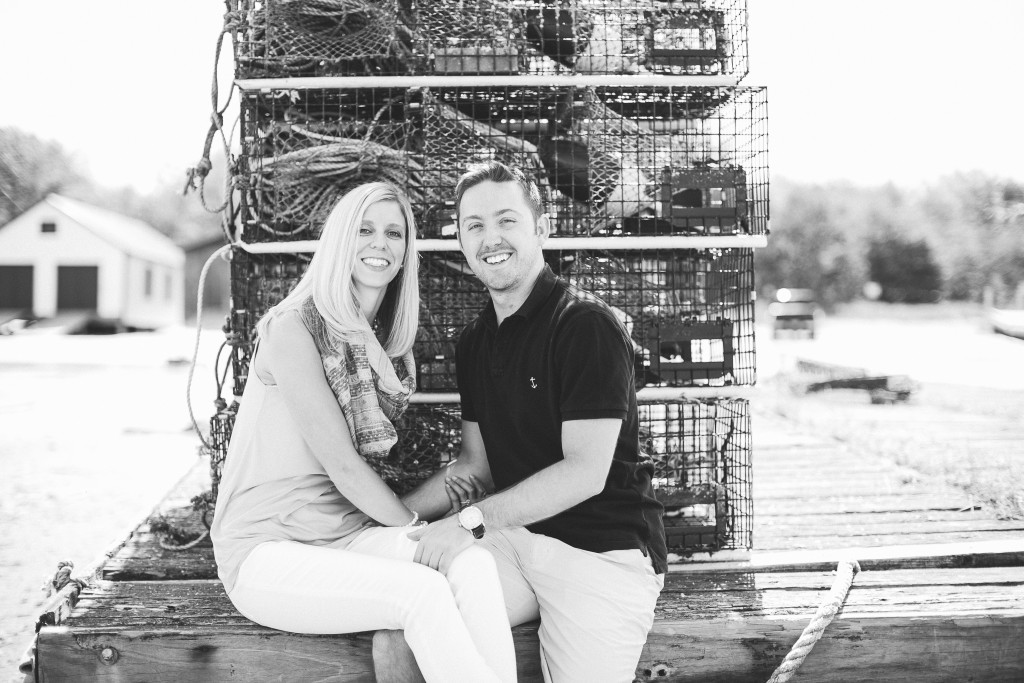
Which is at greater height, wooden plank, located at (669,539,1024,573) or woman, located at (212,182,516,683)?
woman, located at (212,182,516,683)

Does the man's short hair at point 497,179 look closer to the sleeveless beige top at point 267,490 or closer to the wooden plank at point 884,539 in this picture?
the sleeveless beige top at point 267,490

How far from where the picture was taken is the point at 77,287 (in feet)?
92.5

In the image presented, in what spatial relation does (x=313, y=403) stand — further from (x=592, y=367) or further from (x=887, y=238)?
(x=887, y=238)

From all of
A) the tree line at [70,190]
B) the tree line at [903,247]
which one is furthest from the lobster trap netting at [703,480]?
the tree line at [903,247]

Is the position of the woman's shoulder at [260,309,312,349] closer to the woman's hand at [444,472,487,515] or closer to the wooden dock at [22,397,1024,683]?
the woman's hand at [444,472,487,515]

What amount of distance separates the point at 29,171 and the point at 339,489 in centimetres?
5245

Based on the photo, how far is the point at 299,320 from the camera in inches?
86.7

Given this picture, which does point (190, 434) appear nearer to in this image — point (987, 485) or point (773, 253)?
point (987, 485)

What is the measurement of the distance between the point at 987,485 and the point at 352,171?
11.8 ft

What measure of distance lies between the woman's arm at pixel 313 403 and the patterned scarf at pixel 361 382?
45 millimetres

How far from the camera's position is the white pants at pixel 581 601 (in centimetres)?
209

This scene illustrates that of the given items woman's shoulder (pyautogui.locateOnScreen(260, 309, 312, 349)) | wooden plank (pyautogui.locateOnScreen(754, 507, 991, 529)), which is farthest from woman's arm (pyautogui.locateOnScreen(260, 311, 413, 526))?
wooden plank (pyautogui.locateOnScreen(754, 507, 991, 529))

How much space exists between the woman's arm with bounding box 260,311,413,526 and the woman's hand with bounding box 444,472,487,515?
298mm

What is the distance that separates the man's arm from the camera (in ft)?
6.78
